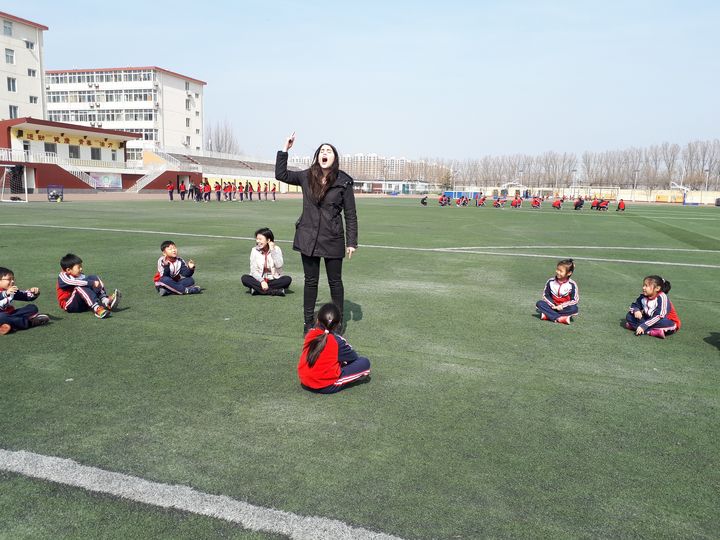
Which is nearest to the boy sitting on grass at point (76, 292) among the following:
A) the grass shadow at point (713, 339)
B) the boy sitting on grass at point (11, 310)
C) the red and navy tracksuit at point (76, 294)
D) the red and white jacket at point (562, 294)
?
the red and navy tracksuit at point (76, 294)

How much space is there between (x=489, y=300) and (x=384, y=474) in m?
5.17

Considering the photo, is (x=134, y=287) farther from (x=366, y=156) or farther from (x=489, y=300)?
(x=366, y=156)

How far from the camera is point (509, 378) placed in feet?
15.2

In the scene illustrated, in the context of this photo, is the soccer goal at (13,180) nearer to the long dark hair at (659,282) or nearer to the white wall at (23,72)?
the white wall at (23,72)

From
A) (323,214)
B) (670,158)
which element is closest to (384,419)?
(323,214)

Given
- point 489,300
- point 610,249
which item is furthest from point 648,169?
point 489,300

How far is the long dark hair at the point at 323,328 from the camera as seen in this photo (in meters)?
4.17

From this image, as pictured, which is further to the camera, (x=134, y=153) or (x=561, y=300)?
(x=134, y=153)

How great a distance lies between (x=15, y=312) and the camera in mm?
5680

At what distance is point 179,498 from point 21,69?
73.6m

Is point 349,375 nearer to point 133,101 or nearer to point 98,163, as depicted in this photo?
point 98,163

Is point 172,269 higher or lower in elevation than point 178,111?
lower

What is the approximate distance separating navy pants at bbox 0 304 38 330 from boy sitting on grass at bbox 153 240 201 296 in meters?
1.92

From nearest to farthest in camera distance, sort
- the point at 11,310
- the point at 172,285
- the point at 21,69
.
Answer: the point at 11,310 < the point at 172,285 < the point at 21,69
